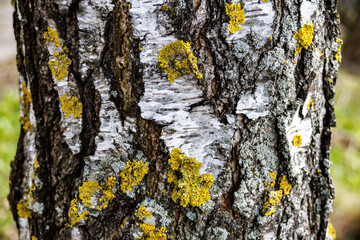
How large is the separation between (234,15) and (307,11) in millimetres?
271

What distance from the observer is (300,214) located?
1298mm

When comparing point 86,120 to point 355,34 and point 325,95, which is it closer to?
point 325,95

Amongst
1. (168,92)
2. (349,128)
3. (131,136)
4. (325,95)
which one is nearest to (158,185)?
(131,136)

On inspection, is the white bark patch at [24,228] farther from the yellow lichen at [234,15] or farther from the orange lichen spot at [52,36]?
the yellow lichen at [234,15]

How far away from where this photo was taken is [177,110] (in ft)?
3.54

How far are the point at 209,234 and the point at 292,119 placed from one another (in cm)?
51

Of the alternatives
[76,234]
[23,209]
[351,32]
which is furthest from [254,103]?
[351,32]

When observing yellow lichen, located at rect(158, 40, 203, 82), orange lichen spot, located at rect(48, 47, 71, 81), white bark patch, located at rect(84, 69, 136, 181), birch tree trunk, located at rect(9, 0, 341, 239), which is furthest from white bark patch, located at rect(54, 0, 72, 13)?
yellow lichen, located at rect(158, 40, 203, 82)

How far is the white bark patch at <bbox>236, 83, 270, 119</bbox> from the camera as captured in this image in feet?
3.55

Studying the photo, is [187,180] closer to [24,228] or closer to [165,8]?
[165,8]

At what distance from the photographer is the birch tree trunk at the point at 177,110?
1.04 m

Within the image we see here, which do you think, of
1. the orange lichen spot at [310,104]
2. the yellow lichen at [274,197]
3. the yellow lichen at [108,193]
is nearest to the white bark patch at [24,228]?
the yellow lichen at [108,193]

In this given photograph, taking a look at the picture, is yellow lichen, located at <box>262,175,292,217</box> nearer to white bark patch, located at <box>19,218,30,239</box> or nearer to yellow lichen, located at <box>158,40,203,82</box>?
yellow lichen, located at <box>158,40,203,82</box>

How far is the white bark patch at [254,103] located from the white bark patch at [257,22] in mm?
151
